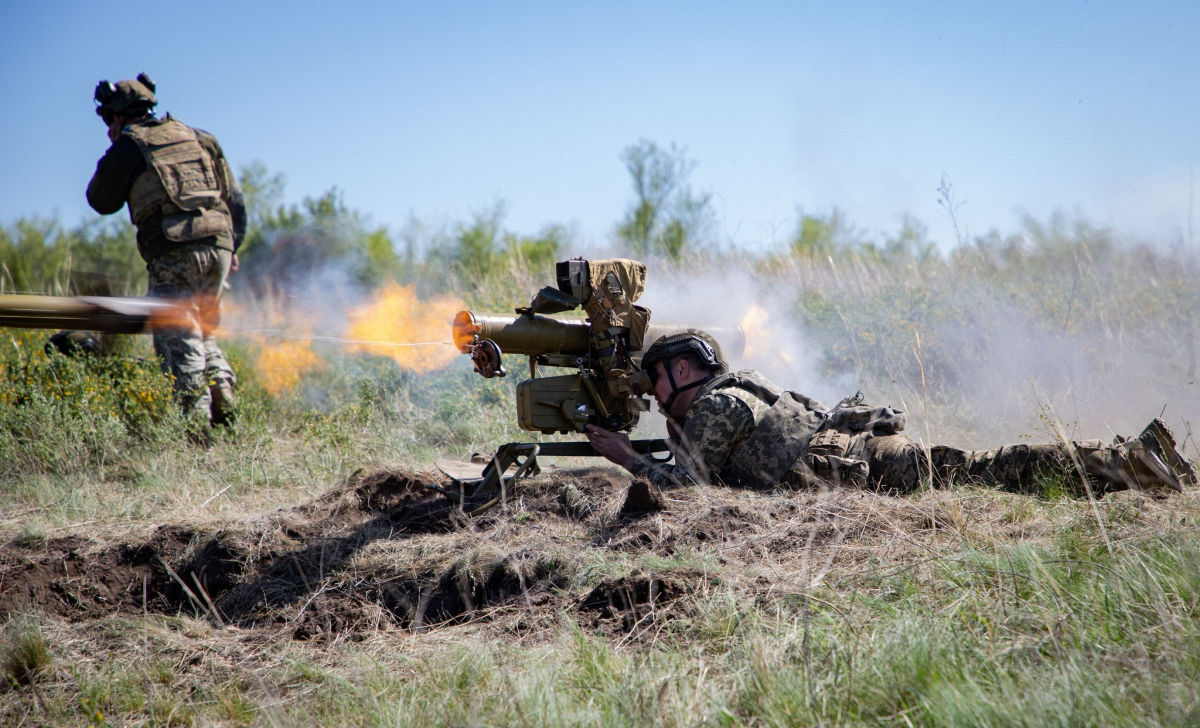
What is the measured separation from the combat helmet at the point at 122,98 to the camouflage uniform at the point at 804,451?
5329 mm

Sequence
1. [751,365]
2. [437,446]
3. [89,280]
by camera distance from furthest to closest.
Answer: [751,365]
[437,446]
[89,280]

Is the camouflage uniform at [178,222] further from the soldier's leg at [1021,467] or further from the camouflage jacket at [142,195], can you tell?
the soldier's leg at [1021,467]

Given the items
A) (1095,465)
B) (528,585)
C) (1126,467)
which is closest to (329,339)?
(528,585)

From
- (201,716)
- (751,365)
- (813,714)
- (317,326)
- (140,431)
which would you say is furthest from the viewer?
(317,326)

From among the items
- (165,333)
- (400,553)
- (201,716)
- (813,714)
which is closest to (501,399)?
(165,333)

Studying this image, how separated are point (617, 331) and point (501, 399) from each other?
3462 mm

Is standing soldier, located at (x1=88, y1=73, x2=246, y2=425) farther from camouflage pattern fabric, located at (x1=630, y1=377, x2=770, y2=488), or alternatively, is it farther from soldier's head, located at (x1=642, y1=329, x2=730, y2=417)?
camouflage pattern fabric, located at (x1=630, y1=377, x2=770, y2=488)

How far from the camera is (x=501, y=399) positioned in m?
8.02

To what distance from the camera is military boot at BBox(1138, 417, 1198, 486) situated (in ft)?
12.8

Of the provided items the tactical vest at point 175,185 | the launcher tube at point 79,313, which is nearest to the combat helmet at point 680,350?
the launcher tube at point 79,313

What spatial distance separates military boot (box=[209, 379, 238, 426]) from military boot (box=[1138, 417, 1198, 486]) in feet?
20.6

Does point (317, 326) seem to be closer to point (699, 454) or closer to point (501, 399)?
point (501, 399)

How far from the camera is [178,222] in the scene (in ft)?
22.5

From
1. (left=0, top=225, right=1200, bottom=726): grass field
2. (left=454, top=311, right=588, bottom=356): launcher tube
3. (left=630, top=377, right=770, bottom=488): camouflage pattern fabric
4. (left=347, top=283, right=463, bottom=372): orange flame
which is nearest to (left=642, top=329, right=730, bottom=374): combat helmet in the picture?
(left=630, top=377, right=770, bottom=488): camouflage pattern fabric
